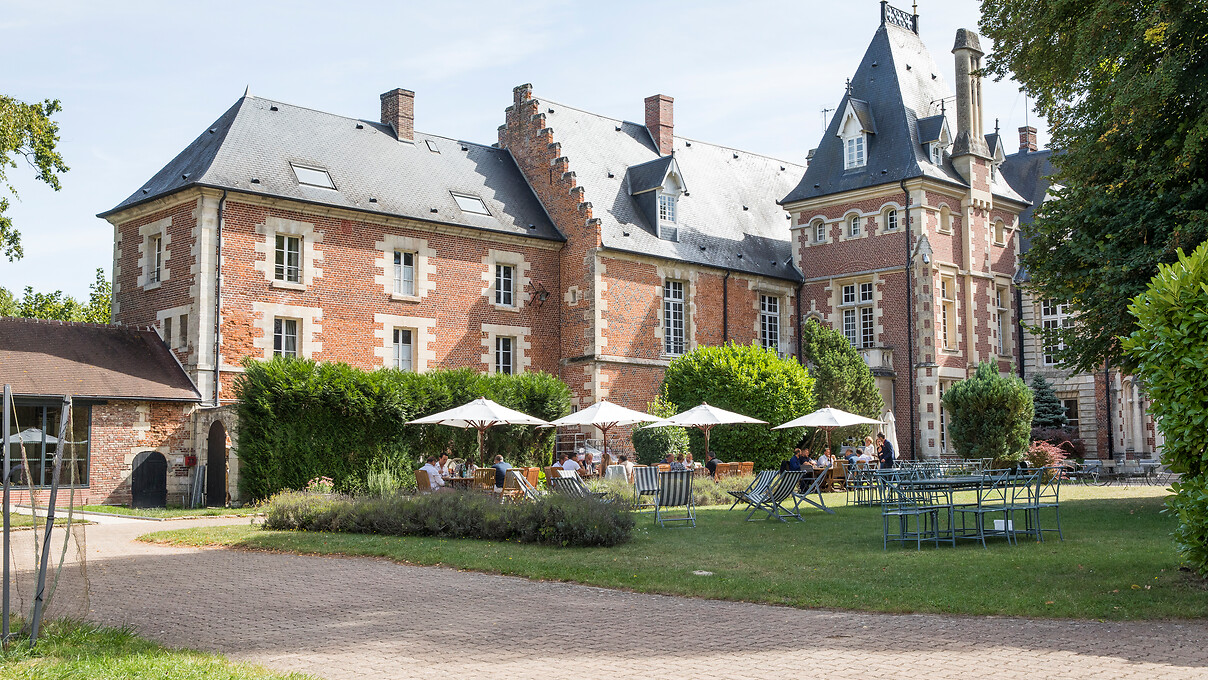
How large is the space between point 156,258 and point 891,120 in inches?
827

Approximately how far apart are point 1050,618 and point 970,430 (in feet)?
67.3

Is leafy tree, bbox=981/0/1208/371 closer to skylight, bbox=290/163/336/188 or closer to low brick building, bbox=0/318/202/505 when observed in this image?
skylight, bbox=290/163/336/188

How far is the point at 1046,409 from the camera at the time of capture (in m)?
33.3

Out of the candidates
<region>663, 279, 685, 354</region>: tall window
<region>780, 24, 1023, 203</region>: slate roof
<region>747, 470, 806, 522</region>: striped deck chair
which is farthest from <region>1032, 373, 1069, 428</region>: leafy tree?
<region>747, 470, 806, 522</region>: striped deck chair

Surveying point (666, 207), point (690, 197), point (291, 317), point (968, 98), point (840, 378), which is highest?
point (968, 98)

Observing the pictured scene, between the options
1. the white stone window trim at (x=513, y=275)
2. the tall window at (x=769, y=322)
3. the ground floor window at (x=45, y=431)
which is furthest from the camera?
the tall window at (x=769, y=322)

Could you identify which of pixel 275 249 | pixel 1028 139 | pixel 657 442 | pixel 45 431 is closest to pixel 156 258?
pixel 275 249

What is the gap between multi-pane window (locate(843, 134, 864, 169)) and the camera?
32.5 meters

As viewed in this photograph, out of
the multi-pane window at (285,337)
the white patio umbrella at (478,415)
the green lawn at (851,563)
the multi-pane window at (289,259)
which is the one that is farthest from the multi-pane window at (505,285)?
the green lawn at (851,563)

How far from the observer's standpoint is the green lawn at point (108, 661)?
241 inches

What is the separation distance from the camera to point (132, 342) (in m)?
24.1

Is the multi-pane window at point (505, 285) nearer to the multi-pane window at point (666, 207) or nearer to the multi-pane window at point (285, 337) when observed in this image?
the multi-pane window at point (666, 207)

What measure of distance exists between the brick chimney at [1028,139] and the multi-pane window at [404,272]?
25.7m

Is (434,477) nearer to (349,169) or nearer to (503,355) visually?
(503,355)
